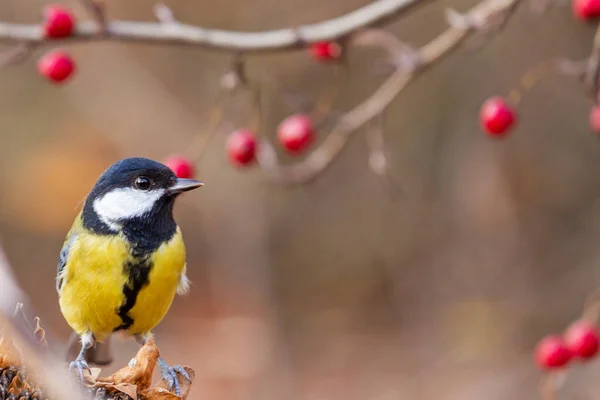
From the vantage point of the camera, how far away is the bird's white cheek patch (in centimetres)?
275

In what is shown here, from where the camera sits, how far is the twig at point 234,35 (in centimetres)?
284

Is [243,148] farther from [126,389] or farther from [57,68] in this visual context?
[126,389]

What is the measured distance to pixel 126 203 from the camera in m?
2.76

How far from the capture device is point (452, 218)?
7711 millimetres

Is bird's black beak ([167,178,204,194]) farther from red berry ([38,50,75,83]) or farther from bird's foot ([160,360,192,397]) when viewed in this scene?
red berry ([38,50,75,83])

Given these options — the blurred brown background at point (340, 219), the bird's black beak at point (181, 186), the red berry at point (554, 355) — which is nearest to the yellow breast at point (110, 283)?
the bird's black beak at point (181, 186)

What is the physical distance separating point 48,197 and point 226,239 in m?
1.84

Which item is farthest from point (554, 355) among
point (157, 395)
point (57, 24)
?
point (57, 24)

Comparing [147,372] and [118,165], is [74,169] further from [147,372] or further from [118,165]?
[147,372]

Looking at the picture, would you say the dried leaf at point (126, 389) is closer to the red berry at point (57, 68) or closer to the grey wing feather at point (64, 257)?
the grey wing feather at point (64, 257)

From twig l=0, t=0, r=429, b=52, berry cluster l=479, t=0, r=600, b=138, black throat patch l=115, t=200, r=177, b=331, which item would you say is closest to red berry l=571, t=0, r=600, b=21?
berry cluster l=479, t=0, r=600, b=138

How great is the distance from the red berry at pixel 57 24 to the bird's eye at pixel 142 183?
1.89 ft

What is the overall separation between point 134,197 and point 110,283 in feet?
1.00

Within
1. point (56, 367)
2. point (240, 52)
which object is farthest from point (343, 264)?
point (56, 367)
